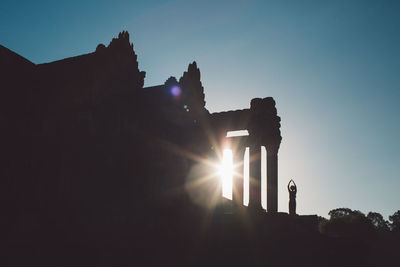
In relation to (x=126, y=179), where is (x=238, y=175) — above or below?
→ above

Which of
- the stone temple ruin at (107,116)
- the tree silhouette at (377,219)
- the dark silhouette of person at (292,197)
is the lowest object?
the tree silhouette at (377,219)

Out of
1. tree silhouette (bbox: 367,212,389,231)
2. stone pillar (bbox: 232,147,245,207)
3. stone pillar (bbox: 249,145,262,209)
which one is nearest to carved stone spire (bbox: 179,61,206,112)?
stone pillar (bbox: 232,147,245,207)

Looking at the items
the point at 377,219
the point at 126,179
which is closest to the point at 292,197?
the point at 126,179

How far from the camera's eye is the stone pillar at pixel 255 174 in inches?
809

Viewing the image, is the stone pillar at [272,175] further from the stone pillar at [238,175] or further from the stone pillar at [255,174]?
the stone pillar at [238,175]

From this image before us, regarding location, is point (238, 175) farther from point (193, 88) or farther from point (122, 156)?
point (122, 156)

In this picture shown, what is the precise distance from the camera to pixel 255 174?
21094 mm

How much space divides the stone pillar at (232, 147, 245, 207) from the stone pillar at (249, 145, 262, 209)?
1799 mm

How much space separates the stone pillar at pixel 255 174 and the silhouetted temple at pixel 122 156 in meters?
0.07

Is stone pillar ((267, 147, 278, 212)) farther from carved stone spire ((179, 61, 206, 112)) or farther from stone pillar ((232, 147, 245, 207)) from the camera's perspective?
carved stone spire ((179, 61, 206, 112))

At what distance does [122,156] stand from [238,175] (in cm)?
831

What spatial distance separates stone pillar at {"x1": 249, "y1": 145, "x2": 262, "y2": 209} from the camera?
67.4 ft

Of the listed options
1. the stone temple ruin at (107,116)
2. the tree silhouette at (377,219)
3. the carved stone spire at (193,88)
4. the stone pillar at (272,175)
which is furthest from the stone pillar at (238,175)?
the tree silhouette at (377,219)

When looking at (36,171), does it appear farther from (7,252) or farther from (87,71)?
(7,252)
